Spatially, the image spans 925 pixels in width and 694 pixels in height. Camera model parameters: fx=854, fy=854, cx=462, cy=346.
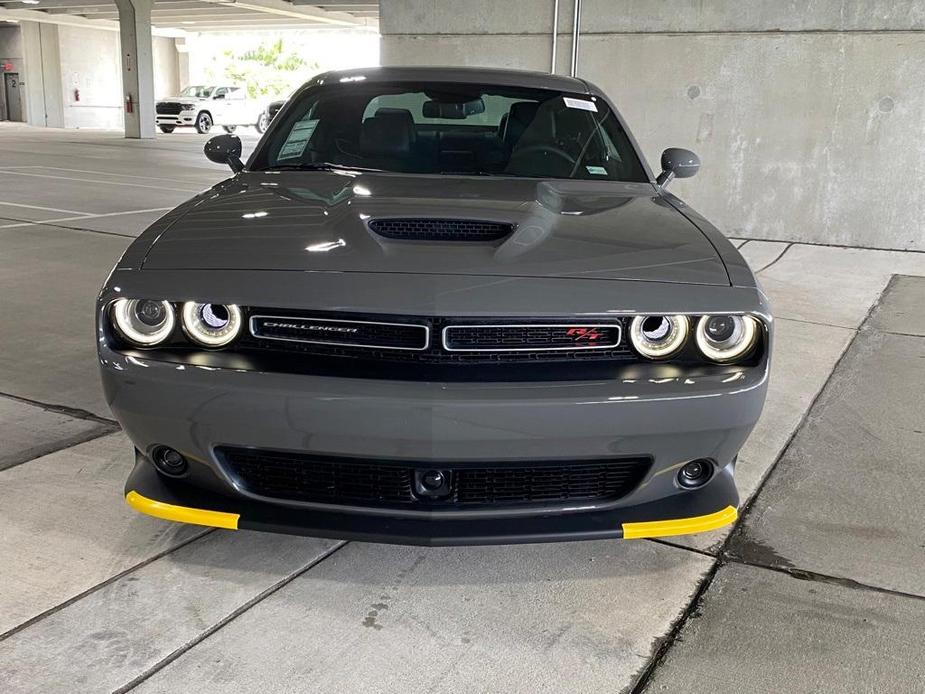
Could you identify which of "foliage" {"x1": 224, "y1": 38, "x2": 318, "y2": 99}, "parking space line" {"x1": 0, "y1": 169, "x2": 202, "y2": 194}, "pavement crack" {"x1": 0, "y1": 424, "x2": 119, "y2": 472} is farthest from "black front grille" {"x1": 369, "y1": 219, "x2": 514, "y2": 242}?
"foliage" {"x1": 224, "y1": 38, "x2": 318, "y2": 99}

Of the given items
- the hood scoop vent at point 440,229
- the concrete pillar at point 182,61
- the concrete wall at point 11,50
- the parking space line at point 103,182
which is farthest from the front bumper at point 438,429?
the concrete pillar at point 182,61

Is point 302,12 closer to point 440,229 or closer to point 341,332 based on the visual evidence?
point 440,229

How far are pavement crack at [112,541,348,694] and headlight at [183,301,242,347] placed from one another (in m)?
0.64

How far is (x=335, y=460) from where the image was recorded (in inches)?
76.7

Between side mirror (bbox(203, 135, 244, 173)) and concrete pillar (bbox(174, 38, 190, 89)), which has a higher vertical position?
concrete pillar (bbox(174, 38, 190, 89))

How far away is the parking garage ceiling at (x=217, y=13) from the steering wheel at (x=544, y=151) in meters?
23.4

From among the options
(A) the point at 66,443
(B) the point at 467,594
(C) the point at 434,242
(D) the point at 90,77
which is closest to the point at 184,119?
(D) the point at 90,77

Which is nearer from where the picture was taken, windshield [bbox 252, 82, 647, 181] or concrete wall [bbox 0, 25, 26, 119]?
windshield [bbox 252, 82, 647, 181]

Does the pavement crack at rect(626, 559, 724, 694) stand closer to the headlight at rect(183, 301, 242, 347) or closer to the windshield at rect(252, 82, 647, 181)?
the headlight at rect(183, 301, 242, 347)

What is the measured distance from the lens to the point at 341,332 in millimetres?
1971

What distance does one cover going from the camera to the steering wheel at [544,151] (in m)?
3.14

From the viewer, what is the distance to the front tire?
1055 inches

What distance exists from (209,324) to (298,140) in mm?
1442

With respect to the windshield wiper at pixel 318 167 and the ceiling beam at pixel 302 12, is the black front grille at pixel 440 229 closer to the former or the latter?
the windshield wiper at pixel 318 167
